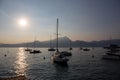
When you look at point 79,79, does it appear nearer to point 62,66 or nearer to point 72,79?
point 72,79

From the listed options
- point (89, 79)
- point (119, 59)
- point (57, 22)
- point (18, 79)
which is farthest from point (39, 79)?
point (119, 59)

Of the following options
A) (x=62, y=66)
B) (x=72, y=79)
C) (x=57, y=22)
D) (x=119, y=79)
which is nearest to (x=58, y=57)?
(x=62, y=66)

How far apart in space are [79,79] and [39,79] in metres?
10.2

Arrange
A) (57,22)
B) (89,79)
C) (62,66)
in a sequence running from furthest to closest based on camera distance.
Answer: (57,22) < (62,66) < (89,79)

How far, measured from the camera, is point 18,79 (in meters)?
22.9

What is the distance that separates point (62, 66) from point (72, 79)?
69.1ft

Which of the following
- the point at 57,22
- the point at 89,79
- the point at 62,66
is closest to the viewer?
the point at 89,79

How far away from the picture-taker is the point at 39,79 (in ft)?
124

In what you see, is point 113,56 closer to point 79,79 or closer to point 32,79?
point 79,79

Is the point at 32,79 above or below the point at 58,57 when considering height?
below

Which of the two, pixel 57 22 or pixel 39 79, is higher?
pixel 57 22

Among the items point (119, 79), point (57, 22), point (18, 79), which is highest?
point (57, 22)

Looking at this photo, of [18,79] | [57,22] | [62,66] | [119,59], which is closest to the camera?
[18,79]

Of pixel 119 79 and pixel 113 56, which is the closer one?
pixel 119 79
